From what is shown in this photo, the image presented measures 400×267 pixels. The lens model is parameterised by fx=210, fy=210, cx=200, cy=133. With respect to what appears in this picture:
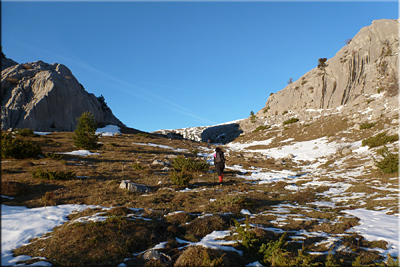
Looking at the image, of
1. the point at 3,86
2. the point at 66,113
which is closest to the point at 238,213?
the point at 66,113

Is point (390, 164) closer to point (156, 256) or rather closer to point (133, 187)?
point (156, 256)

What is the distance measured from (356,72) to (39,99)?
63.0 m

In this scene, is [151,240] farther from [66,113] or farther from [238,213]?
[66,113]

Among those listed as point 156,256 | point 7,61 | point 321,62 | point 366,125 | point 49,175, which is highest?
point 321,62

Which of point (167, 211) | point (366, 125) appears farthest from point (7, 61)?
point (366, 125)

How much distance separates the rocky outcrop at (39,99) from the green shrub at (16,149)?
29.8m

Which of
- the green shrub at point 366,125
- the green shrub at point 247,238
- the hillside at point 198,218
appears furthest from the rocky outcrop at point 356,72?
the green shrub at point 247,238

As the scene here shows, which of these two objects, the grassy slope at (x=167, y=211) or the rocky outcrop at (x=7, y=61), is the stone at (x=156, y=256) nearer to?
the grassy slope at (x=167, y=211)

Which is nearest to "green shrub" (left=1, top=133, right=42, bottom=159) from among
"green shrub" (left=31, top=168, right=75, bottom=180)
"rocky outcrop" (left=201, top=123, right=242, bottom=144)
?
"green shrub" (left=31, top=168, right=75, bottom=180)

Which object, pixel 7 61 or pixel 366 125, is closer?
pixel 366 125

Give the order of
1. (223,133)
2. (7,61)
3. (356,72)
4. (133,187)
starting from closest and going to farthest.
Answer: (133,187)
(356,72)
(7,61)
(223,133)

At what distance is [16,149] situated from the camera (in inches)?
561

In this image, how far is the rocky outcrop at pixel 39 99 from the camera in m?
38.9

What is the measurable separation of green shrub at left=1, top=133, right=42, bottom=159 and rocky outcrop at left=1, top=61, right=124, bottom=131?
29832 millimetres
